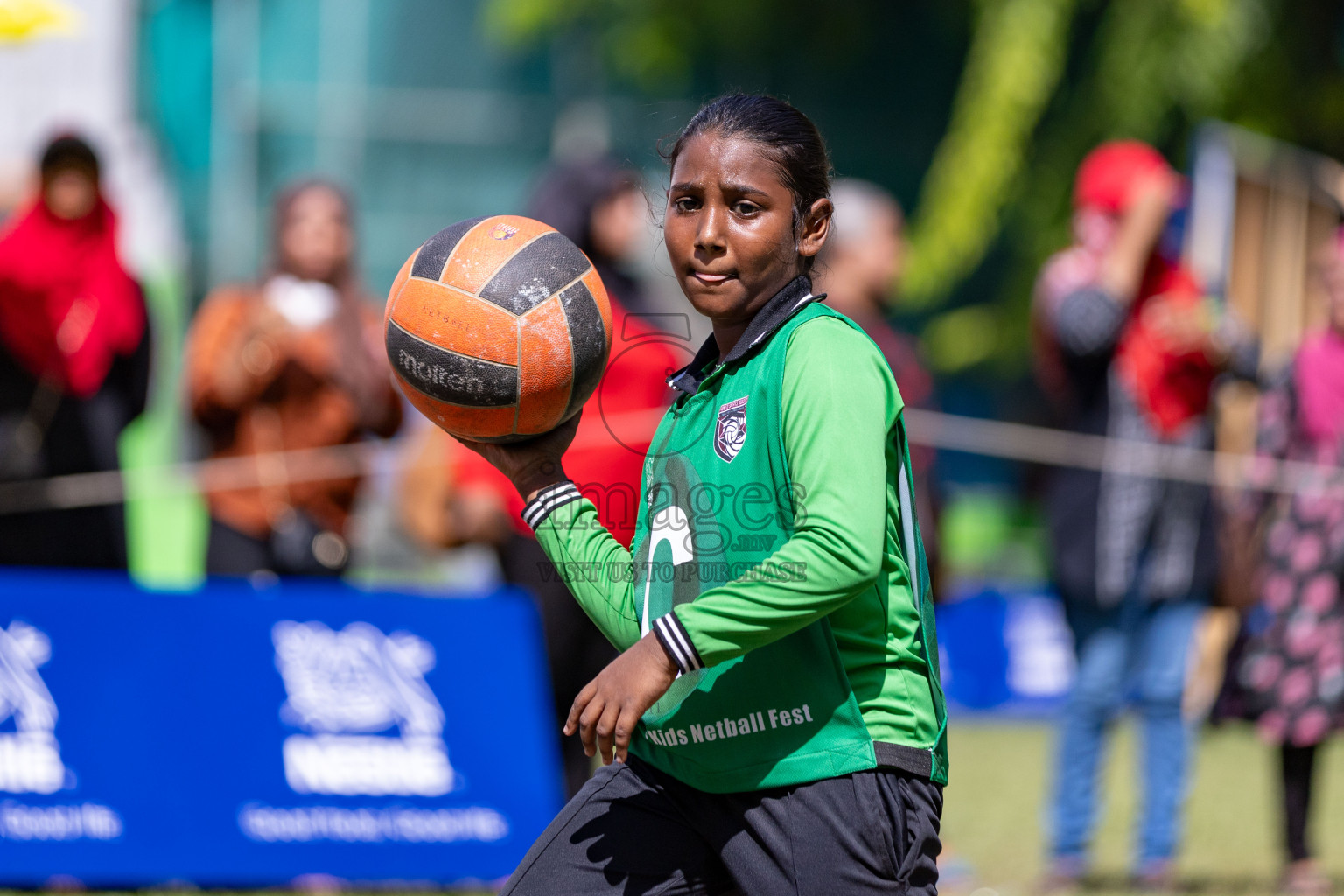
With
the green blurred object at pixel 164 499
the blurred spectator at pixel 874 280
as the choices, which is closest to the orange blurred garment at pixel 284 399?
the blurred spectator at pixel 874 280

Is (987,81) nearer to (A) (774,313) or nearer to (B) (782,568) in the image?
(A) (774,313)

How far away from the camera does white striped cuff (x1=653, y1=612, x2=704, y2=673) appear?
7.55 feet

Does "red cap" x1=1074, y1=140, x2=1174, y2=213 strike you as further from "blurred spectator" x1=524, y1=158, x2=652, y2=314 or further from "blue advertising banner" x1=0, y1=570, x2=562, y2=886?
"blue advertising banner" x1=0, y1=570, x2=562, y2=886

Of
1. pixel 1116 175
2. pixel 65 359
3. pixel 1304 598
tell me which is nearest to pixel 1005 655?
pixel 1304 598

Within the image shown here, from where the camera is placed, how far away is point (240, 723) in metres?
5.43

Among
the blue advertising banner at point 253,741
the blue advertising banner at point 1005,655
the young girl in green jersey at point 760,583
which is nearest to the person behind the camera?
the young girl in green jersey at point 760,583

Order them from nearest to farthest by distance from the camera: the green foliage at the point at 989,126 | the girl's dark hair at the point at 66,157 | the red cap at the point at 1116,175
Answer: the red cap at the point at 1116,175 → the girl's dark hair at the point at 66,157 → the green foliage at the point at 989,126

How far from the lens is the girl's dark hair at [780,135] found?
259cm

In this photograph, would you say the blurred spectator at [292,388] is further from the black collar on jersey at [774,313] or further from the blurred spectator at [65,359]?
the black collar on jersey at [774,313]

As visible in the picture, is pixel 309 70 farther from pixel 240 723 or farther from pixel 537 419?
pixel 537 419

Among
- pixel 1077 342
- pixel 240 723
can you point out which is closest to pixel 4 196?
pixel 240 723

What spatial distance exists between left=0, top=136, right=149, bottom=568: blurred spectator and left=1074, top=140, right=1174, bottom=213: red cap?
3.78m

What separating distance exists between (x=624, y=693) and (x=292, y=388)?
3923 millimetres

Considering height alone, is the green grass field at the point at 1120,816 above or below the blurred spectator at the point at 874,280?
below
